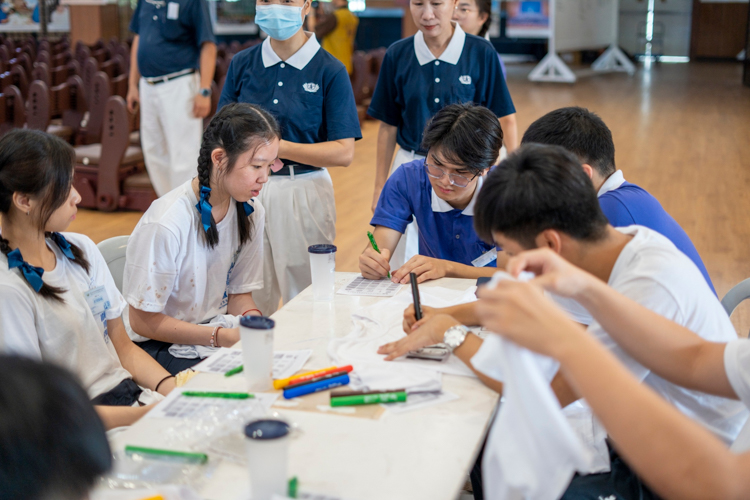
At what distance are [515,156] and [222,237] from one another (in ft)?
3.63

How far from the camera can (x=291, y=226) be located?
2730 mm

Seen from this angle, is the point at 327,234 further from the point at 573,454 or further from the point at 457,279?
the point at 573,454

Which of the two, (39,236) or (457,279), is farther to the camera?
(457,279)

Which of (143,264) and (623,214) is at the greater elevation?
(623,214)

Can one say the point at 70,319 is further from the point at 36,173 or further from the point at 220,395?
the point at 220,395

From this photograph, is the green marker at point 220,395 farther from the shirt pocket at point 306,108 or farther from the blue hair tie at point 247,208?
→ the shirt pocket at point 306,108

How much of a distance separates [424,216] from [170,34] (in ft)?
8.67

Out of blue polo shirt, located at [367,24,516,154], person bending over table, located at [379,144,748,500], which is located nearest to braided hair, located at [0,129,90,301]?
person bending over table, located at [379,144,748,500]

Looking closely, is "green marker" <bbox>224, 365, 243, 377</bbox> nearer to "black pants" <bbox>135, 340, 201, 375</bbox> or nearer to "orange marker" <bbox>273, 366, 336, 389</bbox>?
"orange marker" <bbox>273, 366, 336, 389</bbox>

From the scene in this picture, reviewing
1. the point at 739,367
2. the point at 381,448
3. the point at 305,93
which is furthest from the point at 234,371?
the point at 305,93

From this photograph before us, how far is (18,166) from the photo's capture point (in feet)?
5.07

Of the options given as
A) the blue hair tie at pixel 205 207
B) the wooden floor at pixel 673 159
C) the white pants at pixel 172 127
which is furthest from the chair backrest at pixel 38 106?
the blue hair tie at pixel 205 207

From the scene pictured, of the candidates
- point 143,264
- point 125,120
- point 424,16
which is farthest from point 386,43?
point 143,264

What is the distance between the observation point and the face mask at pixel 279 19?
2619mm
